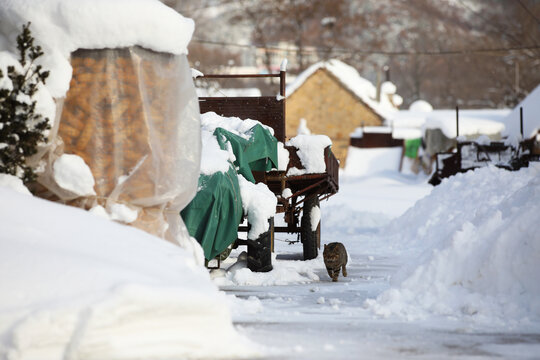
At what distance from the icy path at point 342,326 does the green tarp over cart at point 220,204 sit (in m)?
0.68

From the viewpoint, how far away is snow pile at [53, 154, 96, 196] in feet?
24.9

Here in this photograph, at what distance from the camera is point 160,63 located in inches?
321

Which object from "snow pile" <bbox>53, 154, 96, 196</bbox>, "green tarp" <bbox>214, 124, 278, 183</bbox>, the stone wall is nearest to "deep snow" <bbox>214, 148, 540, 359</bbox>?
"green tarp" <bbox>214, 124, 278, 183</bbox>

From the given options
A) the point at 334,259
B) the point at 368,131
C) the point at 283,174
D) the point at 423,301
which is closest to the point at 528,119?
the point at 368,131

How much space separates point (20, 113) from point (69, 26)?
2.93ft

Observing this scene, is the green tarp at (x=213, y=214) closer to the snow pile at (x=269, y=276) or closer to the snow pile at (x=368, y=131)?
the snow pile at (x=269, y=276)

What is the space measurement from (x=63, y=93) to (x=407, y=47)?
307 feet

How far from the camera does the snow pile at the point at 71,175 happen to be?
758 centimetres

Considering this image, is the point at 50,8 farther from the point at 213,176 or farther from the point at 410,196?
the point at 410,196

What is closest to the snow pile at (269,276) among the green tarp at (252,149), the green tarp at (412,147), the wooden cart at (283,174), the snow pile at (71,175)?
the wooden cart at (283,174)

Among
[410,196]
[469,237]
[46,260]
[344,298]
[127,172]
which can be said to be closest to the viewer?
[46,260]

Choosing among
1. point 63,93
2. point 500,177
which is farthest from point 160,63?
point 500,177

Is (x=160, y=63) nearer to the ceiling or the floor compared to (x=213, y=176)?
nearer to the ceiling

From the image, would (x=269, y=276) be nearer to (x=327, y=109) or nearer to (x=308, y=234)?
(x=308, y=234)
